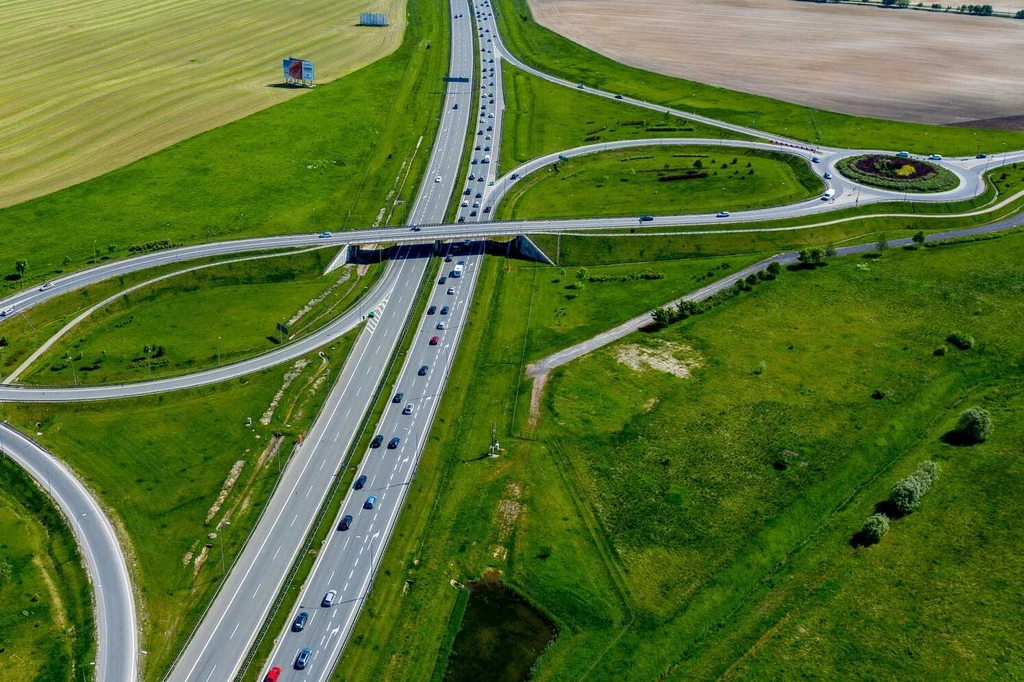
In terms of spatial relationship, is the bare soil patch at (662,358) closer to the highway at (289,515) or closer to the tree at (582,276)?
→ the tree at (582,276)

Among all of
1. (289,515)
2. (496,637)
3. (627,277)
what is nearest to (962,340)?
(627,277)

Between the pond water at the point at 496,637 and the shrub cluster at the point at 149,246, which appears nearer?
the pond water at the point at 496,637

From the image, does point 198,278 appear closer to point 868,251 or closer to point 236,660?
point 236,660

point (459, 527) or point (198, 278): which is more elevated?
point (198, 278)

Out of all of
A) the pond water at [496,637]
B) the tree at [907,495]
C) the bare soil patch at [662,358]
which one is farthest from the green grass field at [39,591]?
the tree at [907,495]

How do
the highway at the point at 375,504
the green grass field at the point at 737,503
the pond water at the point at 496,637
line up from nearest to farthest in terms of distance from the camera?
the pond water at the point at 496,637 → the highway at the point at 375,504 → the green grass field at the point at 737,503

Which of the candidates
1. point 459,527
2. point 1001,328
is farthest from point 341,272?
point 1001,328
